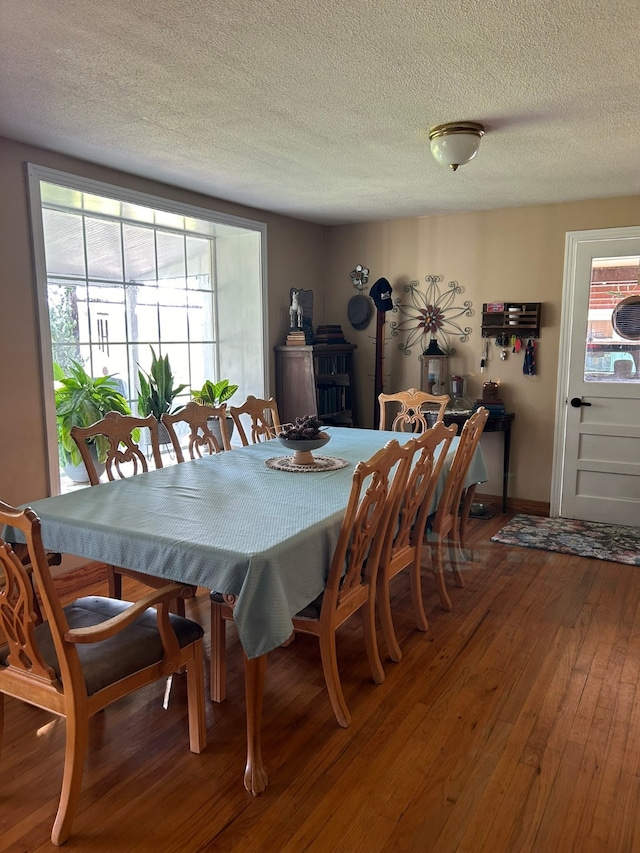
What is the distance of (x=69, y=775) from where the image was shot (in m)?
1.66

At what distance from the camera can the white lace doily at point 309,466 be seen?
2.84 m

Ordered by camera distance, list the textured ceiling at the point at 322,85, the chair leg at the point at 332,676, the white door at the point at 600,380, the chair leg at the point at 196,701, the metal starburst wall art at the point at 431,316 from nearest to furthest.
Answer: the textured ceiling at the point at 322,85, the chair leg at the point at 196,701, the chair leg at the point at 332,676, the white door at the point at 600,380, the metal starburst wall art at the point at 431,316

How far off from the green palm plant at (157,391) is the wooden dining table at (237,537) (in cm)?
148

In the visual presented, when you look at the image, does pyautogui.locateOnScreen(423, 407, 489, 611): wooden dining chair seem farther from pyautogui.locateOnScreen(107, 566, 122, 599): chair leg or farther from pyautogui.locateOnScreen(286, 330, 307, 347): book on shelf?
pyautogui.locateOnScreen(286, 330, 307, 347): book on shelf

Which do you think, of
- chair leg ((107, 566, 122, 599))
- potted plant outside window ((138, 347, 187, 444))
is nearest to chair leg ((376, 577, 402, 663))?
chair leg ((107, 566, 122, 599))

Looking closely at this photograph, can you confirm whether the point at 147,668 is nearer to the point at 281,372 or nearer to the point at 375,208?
the point at 281,372

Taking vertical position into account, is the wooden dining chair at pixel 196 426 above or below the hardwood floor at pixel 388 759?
above

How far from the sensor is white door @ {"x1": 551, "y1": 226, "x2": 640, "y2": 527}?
437 centimetres

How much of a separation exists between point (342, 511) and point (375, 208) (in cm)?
319

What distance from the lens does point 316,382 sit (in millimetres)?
4926

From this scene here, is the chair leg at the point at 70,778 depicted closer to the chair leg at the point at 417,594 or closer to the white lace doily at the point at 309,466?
the white lace doily at the point at 309,466

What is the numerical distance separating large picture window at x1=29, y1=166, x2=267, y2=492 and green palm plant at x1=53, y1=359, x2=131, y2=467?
0.24 metres

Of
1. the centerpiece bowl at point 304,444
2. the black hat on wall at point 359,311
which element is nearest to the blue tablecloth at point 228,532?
the centerpiece bowl at point 304,444

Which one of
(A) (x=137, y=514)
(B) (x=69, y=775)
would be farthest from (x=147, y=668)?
(A) (x=137, y=514)
